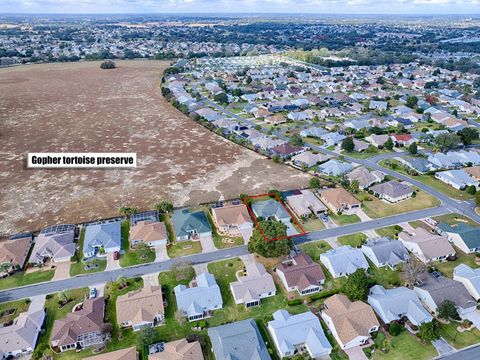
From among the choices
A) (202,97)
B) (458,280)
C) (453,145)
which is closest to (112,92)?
(202,97)

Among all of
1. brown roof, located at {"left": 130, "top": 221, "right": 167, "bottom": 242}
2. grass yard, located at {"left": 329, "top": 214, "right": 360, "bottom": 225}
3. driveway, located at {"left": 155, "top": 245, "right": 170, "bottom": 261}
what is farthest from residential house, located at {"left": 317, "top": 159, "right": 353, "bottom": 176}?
driveway, located at {"left": 155, "top": 245, "right": 170, "bottom": 261}

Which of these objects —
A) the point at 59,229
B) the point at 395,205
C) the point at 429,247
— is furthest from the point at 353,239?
the point at 59,229

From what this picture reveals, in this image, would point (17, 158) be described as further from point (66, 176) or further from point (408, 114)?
point (408, 114)

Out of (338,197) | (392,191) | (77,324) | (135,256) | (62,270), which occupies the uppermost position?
(392,191)

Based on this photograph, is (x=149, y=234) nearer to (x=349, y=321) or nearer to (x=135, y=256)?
(x=135, y=256)

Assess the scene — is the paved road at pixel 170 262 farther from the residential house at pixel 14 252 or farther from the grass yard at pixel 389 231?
the residential house at pixel 14 252

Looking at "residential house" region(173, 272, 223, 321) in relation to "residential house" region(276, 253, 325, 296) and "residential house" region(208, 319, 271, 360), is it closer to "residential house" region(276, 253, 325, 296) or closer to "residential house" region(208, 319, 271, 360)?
"residential house" region(208, 319, 271, 360)

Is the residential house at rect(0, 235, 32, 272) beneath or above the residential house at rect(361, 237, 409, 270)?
beneath
